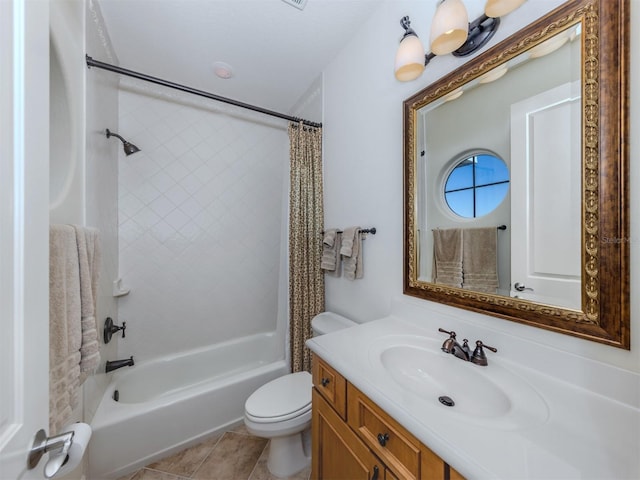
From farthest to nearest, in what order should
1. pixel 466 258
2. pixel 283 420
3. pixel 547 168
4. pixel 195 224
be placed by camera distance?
pixel 195 224, pixel 283 420, pixel 466 258, pixel 547 168

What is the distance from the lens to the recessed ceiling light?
1.71 m

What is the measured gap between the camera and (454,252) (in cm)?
101

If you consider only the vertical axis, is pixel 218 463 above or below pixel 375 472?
below

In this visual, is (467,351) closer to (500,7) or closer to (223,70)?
(500,7)

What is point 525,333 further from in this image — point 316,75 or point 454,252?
point 316,75

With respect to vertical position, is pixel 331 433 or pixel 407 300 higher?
pixel 407 300

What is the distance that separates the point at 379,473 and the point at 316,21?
206 cm

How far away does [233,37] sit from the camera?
58.4 inches

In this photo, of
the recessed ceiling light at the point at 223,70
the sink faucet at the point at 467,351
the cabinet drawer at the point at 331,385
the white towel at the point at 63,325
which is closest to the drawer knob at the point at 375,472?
the cabinet drawer at the point at 331,385

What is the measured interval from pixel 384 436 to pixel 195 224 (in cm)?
199

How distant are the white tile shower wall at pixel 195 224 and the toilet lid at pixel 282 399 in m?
0.99

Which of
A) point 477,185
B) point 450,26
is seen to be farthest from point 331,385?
point 450,26

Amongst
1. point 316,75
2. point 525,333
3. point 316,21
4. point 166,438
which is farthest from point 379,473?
point 316,75

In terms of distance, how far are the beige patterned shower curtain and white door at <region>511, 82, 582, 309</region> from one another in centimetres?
121
